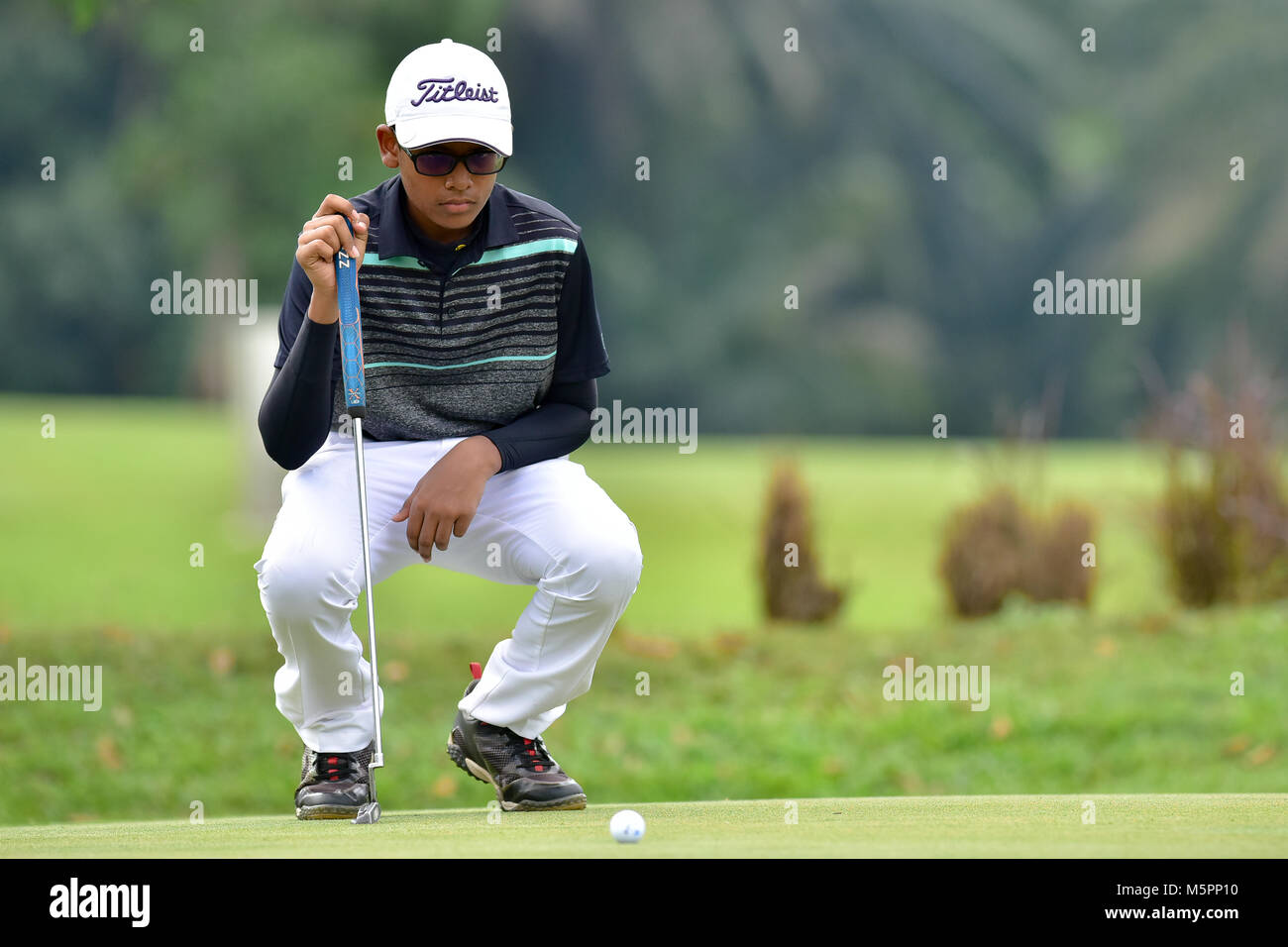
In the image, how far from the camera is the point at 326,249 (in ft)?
12.4

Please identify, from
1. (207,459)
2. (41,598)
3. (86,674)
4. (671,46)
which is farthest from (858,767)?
(671,46)

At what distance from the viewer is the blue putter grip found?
12.6 ft

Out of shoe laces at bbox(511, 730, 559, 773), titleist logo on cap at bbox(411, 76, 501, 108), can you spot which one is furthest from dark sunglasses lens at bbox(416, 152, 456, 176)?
shoe laces at bbox(511, 730, 559, 773)

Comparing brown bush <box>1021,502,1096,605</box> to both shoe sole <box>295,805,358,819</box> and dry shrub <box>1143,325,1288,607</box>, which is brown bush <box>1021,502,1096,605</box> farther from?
shoe sole <box>295,805,358,819</box>

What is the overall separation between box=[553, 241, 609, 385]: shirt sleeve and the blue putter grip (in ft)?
2.19

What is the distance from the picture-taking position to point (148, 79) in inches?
1320

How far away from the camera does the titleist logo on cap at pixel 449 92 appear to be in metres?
3.91

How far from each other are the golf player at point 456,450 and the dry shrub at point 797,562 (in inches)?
225
